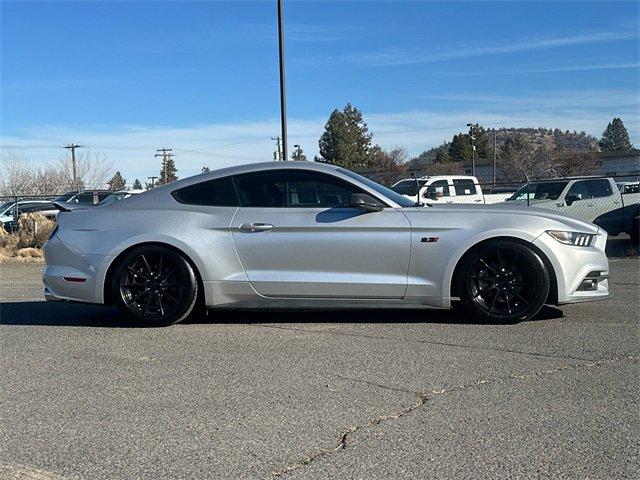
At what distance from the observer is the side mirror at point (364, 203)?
6.11 m

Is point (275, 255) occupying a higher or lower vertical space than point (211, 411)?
higher

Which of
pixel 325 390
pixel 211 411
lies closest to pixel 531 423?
pixel 325 390

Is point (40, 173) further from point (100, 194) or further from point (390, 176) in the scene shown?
point (100, 194)

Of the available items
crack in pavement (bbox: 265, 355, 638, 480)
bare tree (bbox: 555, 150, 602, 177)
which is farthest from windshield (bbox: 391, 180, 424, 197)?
bare tree (bbox: 555, 150, 602, 177)

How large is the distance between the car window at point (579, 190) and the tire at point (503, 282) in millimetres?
11815

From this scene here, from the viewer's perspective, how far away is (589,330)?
6016 mm

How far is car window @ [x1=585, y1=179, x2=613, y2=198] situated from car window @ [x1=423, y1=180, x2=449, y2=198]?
4.03 metres

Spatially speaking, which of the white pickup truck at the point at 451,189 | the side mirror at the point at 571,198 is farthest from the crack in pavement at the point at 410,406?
the white pickup truck at the point at 451,189

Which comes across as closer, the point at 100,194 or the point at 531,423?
the point at 531,423

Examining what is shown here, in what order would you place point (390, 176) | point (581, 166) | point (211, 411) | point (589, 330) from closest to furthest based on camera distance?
point (211, 411) < point (589, 330) < point (390, 176) < point (581, 166)

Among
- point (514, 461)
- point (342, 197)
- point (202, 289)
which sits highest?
point (342, 197)

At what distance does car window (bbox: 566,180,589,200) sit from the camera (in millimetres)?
17031

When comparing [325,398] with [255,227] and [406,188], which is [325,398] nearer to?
[255,227]

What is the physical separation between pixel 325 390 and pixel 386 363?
751mm
